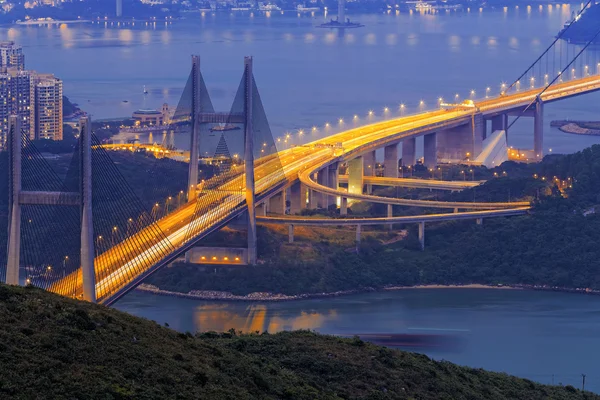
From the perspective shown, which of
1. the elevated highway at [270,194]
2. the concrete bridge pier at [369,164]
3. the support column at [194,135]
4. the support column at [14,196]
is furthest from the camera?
the concrete bridge pier at [369,164]

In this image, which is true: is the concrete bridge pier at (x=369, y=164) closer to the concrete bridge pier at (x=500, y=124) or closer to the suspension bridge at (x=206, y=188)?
the suspension bridge at (x=206, y=188)

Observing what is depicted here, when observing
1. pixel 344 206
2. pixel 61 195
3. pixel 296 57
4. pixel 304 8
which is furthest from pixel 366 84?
pixel 304 8

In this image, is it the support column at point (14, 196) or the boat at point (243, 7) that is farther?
the boat at point (243, 7)

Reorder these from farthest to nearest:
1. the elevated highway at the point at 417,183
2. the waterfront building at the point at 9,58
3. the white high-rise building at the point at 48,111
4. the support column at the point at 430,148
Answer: the waterfront building at the point at 9,58, the white high-rise building at the point at 48,111, the support column at the point at 430,148, the elevated highway at the point at 417,183

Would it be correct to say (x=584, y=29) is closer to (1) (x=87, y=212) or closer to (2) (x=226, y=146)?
(2) (x=226, y=146)

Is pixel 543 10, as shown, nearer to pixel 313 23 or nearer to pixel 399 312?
pixel 313 23

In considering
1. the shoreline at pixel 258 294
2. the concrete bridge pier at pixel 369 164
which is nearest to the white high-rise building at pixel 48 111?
the concrete bridge pier at pixel 369 164

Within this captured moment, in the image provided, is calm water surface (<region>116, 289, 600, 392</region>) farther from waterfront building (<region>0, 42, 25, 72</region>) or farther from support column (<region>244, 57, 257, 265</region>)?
waterfront building (<region>0, 42, 25, 72</region>)
